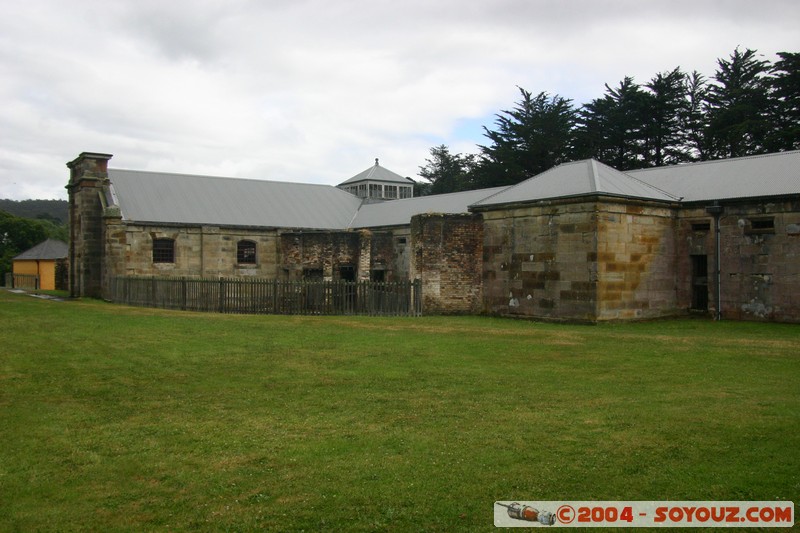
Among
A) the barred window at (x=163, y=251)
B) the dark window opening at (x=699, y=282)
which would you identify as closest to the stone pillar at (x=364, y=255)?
the barred window at (x=163, y=251)

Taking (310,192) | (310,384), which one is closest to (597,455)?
(310,384)

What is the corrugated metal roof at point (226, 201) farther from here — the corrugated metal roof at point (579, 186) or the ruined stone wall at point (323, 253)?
the corrugated metal roof at point (579, 186)

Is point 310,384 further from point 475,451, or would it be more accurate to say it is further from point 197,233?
point 197,233

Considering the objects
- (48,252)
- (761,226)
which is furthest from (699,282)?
(48,252)

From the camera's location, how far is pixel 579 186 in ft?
72.2

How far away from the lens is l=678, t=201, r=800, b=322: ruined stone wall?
20.6 meters

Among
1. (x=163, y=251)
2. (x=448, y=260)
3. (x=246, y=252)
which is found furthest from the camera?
(x=246, y=252)

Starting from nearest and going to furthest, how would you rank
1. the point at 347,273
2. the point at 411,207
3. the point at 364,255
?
the point at 364,255 → the point at 347,273 → the point at 411,207

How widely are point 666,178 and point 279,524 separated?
23346 millimetres

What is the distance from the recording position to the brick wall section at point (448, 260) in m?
24.4

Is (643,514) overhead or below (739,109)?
below

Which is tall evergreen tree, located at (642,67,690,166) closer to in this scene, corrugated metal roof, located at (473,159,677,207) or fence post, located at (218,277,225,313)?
corrugated metal roof, located at (473,159,677,207)

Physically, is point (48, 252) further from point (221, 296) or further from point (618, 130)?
point (618, 130)

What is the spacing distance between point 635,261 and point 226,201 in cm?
2254
